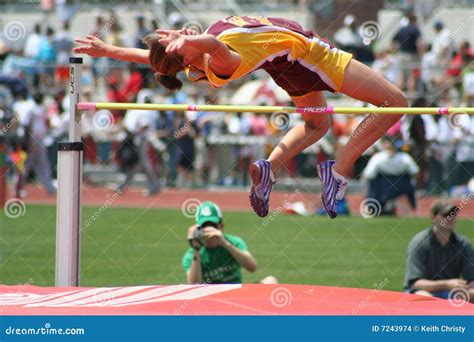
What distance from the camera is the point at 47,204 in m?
14.5

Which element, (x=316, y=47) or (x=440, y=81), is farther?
(x=440, y=81)

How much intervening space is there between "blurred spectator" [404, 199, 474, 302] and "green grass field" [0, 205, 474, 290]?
1718 millimetres

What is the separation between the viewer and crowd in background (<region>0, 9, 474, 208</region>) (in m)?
14.7

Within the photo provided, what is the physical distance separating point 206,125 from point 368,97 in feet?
33.9

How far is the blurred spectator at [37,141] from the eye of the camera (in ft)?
50.4

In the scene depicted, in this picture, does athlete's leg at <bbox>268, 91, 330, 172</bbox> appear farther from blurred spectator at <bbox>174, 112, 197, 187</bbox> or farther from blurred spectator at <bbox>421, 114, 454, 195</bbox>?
blurred spectator at <bbox>421, 114, 454, 195</bbox>

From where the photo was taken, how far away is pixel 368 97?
19.2ft

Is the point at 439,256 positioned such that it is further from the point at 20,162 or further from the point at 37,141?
the point at 37,141

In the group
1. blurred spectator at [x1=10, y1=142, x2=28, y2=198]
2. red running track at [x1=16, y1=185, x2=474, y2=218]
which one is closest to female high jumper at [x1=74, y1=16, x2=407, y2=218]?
red running track at [x1=16, y1=185, x2=474, y2=218]

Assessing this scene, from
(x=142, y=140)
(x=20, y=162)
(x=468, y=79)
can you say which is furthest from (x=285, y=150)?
(x=468, y=79)

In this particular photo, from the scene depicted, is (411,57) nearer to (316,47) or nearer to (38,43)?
(38,43)

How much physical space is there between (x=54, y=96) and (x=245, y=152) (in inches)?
131
